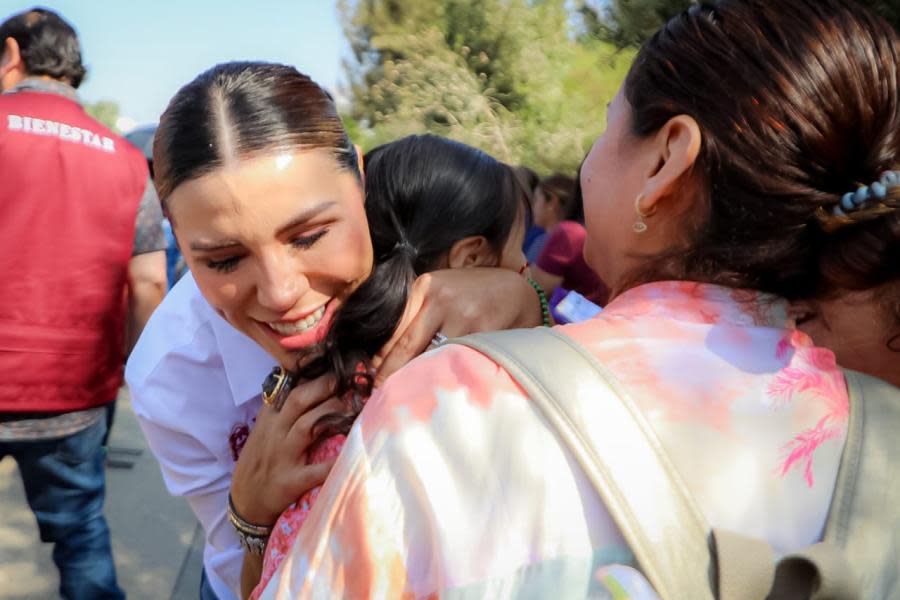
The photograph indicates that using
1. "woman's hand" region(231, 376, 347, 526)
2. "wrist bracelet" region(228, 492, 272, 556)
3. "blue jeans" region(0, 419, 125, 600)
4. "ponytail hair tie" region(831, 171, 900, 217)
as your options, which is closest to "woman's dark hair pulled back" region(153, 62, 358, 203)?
"woman's hand" region(231, 376, 347, 526)

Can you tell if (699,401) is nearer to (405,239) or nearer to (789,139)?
(789,139)

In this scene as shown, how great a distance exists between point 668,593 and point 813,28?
567mm

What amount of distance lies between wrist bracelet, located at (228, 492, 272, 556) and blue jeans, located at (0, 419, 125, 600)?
1.52m

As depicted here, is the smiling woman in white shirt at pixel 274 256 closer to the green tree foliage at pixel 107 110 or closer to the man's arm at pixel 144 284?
the man's arm at pixel 144 284

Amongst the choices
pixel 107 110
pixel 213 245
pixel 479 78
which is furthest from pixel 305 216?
pixel 107 110

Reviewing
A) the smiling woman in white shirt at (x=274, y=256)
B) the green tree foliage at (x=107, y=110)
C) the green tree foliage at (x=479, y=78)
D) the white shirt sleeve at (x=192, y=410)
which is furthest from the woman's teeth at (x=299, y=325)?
the green tree foliage at (x=107, y=110)

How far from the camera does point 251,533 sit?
1276 millimetres

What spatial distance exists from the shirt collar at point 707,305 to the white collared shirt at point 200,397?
0.82 metres

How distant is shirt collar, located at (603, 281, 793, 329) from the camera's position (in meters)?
0.79

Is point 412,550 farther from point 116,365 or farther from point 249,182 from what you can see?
point 116,365

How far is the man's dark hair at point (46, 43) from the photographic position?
2.69 m

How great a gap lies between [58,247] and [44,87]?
1.82ft

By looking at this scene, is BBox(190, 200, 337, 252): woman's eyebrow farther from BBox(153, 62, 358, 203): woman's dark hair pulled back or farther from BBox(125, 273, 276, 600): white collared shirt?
BBox(125, 273, 276, 600): white collared shirt

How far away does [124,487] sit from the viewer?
13.4ft
